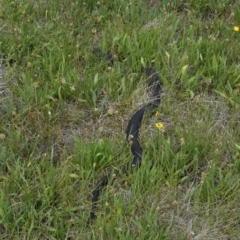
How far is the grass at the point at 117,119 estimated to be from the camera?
2.66 m

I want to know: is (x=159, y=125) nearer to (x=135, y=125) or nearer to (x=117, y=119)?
(x=135, y=125)

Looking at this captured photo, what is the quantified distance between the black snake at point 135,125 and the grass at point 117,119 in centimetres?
4

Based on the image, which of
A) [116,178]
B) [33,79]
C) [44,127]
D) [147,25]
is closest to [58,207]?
[116,178]

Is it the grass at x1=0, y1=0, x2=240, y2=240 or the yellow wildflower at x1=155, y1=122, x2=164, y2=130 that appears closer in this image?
the grass at x1=0, y1=0, x2=240, y2=240

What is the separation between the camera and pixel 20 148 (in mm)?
2998

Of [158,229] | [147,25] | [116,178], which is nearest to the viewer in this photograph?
[158,229]

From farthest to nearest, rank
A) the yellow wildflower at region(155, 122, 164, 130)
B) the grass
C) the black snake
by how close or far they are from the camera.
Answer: the yellow wildflower at region(155, 122, 164, 130)
the black snake
the grass

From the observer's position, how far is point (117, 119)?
3273 millimetres

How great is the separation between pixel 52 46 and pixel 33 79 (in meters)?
0.35

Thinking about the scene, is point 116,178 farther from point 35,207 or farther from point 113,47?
point 113,47

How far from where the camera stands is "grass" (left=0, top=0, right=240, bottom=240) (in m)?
2.66

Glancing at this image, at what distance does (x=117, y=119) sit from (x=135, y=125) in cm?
17

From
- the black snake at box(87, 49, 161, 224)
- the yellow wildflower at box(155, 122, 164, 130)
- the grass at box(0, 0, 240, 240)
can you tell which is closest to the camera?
the grass at box(0, 0, 240, 240)

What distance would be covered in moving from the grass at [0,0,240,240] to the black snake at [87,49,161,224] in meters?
0.04
